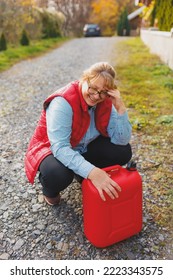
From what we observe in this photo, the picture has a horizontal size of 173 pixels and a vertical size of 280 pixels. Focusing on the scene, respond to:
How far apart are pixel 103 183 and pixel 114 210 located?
213 mm

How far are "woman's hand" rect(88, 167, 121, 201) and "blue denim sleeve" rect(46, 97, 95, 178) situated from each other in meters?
0.14

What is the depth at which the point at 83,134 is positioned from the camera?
7.24 ft

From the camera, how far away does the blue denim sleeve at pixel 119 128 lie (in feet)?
7.20

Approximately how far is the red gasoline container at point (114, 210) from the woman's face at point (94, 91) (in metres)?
0.44

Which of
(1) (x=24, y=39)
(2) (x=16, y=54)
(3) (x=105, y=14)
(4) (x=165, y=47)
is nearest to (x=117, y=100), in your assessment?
(4) (x=165, y=47)

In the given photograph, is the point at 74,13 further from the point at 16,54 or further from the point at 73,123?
the point at 73,123

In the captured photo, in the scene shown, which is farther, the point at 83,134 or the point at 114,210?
the point at 83,134

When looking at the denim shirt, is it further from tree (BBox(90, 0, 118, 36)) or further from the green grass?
tree (BBox(90, 0, 118, 36))

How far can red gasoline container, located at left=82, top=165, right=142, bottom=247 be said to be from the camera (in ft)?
6.08

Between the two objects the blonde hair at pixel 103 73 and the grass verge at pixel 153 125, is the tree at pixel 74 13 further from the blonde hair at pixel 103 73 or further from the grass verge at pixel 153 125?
the blonde hair at pixel 103 73

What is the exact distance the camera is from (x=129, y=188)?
1.88 m
